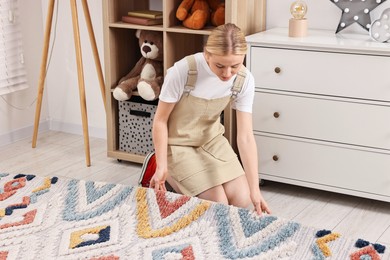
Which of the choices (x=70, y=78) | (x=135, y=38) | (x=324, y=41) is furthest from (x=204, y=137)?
(x=70, y=78)

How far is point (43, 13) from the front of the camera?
3.79 metres

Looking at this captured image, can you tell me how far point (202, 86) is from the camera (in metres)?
2.40

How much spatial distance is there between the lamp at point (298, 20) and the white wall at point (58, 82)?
1.15 m

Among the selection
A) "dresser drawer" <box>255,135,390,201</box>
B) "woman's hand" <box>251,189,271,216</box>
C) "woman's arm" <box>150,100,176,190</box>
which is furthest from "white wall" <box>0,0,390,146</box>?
"woman's hand" <box>251,189,271,216</box>

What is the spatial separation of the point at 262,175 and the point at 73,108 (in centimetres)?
140

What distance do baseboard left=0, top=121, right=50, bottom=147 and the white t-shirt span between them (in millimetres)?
1567

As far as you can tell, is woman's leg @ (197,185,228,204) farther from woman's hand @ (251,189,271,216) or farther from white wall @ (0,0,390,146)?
white wall @ (0,0,390,146)

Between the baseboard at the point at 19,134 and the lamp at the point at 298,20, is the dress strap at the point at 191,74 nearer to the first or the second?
the lamp at the point at 298,20

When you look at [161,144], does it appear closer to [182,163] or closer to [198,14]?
[182,163]

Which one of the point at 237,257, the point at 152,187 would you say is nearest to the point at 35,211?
the point at 152,187

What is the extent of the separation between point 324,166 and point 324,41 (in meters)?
0.51

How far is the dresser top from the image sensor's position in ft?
8.46

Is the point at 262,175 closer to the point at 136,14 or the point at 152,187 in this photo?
the point at 152,187

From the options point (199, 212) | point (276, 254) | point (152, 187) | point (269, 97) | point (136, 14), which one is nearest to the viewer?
point (276, 254)
